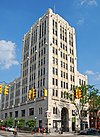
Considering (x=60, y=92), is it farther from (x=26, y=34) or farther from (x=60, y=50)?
(x=26, y=34)

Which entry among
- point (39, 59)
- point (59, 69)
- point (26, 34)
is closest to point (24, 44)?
point (26, 34)

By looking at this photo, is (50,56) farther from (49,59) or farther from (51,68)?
(51,68)

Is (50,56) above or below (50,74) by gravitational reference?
above

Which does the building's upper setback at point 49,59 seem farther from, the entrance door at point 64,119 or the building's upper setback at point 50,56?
the entrance door at point 64,119

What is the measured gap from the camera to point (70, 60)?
83000 millimetres

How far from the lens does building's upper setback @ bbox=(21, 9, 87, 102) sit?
239 feet

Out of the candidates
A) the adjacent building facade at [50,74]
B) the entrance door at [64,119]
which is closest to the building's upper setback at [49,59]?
the adjacent building facade at [50,74]

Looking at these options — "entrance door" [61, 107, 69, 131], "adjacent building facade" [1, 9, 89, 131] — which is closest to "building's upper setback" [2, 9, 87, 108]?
"adjacent building facade" [1, 9, 89, 131]

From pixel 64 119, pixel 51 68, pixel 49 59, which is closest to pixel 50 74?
pixel 51 68

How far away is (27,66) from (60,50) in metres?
15.2

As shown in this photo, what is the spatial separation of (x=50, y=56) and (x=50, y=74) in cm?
632

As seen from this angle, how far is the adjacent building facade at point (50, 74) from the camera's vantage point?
6969 centimetres

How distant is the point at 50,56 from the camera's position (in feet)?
241

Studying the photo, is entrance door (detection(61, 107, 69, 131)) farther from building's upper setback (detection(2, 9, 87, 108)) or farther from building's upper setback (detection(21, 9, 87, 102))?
building's upper setback (detection(21, 9, 87, 102))
